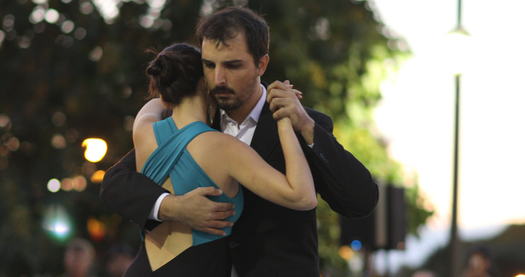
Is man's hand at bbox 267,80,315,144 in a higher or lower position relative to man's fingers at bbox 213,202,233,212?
higher

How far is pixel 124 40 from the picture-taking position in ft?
60.6

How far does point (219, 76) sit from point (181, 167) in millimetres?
408

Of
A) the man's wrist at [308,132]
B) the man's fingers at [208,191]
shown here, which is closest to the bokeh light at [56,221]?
the man's wrist at [308,132]

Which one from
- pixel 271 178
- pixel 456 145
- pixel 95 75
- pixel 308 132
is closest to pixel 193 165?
pixel 271 178

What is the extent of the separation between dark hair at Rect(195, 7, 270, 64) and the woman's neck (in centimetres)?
27

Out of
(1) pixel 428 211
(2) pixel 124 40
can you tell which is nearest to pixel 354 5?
(2) pixel 124 40

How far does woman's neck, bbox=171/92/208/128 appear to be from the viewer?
16.7 feet

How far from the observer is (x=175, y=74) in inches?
203

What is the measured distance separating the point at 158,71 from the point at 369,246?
1188 cm

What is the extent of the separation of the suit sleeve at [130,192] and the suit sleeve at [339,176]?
668 millimetres

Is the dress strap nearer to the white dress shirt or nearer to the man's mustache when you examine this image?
the man's mustache

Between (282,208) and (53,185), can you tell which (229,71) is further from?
(53,185)

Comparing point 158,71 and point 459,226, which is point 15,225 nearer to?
point 459,226

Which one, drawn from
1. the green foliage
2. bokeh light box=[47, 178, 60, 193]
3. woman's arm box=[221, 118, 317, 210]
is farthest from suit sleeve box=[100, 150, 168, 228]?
bokeh light box=[47, 178, 60, 193]
